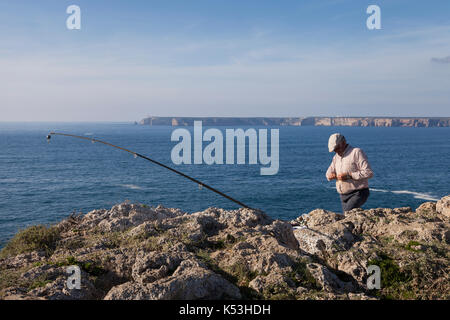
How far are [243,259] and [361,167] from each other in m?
3.72

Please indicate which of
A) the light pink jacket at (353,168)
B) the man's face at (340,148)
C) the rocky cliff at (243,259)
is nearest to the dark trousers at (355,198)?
the light pink jacket at (353,168)

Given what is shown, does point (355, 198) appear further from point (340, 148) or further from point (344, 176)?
point (340, 148)

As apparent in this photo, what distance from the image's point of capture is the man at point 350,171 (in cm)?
739

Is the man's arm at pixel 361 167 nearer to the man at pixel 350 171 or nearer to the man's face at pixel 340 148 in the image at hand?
the man at pixel 350 171

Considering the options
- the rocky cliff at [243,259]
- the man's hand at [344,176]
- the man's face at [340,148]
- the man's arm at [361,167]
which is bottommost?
the rocky cliff at [243,259]

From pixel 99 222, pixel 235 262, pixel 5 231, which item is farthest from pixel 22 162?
pixel 235 262

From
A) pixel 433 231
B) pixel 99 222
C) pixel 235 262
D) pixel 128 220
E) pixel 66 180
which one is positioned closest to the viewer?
pixel 235 262

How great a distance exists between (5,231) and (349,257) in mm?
39812

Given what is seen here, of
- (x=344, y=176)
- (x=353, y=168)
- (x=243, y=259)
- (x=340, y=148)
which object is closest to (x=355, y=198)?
(x=344, y=176)

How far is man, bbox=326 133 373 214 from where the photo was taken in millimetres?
7395

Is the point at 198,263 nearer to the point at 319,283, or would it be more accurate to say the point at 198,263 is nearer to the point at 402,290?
the point at 319,283

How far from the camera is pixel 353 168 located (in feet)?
24.8

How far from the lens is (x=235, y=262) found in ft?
17.5

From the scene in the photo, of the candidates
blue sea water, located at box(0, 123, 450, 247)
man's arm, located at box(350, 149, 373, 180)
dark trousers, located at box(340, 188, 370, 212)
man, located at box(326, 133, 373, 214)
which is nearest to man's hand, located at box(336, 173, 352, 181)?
man, located at box(326, 133, 373, 214)
